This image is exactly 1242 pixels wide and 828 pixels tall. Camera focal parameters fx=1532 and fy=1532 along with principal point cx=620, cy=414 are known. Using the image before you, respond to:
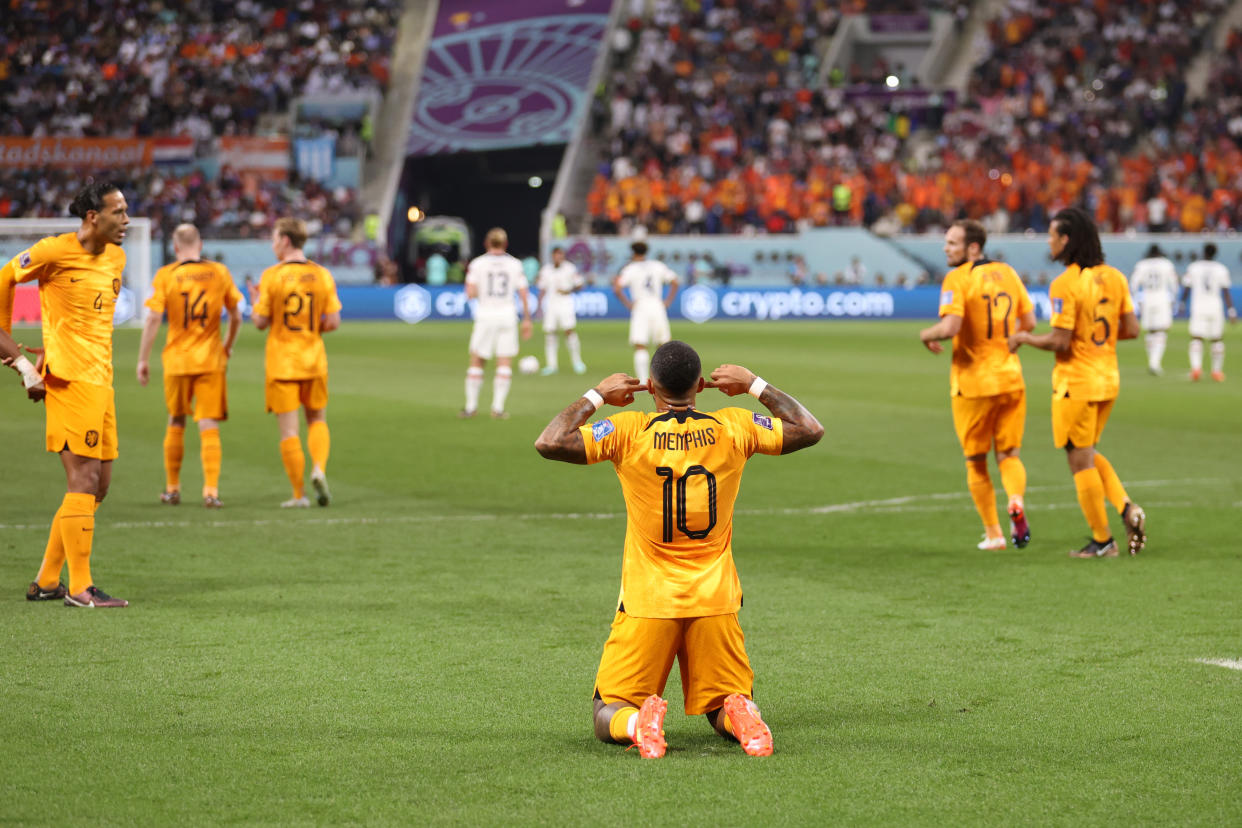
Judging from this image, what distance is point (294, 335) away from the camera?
35.5ft

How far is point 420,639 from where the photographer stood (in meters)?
6.75

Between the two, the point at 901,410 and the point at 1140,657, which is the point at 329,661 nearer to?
the point at 1140,657

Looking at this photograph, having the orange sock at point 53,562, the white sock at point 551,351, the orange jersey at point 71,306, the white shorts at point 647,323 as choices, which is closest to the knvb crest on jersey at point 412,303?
the white sock at point 551,351

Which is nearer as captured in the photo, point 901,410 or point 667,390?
point 667,390

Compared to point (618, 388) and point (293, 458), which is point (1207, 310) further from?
point (618, 388)

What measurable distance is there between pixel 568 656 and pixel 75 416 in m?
2.66

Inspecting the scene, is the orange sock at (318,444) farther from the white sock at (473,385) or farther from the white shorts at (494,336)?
the white shorts at (494,336)

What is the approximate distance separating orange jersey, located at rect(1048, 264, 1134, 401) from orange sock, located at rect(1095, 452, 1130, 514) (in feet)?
1.51

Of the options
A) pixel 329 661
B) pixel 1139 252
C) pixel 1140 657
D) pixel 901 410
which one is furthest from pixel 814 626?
pixel 1139 252

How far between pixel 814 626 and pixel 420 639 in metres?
1.82

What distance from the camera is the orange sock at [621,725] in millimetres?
4953

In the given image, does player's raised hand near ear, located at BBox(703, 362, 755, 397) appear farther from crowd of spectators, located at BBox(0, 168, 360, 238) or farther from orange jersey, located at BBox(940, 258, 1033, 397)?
crowd of spectators, located at BBox(0, 168, 360, 238)

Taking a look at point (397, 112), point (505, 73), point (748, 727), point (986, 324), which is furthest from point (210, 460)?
point (505, 73)

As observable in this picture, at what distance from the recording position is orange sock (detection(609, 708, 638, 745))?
4953 millimetres
